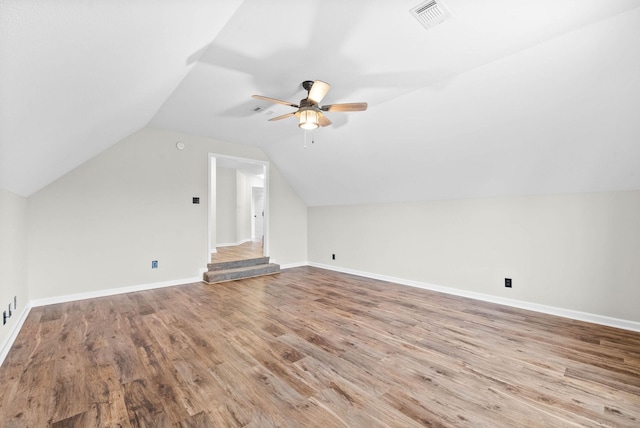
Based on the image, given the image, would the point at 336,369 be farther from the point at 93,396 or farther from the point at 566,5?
the point at 566,5

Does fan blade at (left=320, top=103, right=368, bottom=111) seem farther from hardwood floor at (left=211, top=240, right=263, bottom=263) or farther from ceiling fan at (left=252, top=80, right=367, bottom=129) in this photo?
hardwood floor at (left=211, top=240, right=263, bottom=263)

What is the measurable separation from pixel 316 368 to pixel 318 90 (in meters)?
2.36

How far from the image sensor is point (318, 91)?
2566 millimetres

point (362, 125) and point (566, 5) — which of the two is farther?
point (362, 125)

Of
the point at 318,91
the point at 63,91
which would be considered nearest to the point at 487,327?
the point at 318,91

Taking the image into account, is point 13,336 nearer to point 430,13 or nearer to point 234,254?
point 234,254

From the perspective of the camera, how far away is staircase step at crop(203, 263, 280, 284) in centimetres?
462

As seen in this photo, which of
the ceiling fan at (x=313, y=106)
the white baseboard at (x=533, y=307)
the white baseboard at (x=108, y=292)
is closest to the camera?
the ceiling fan at (x=313, y=106)

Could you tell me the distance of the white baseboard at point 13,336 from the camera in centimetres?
222

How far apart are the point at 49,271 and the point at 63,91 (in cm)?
320

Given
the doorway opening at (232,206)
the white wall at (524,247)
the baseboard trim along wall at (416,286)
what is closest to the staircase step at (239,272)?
the baseboard trim along wall at (416,286)

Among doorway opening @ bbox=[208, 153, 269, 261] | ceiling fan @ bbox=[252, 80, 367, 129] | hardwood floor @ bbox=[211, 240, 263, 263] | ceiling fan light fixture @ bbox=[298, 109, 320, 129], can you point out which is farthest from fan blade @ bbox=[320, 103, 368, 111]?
doorway opening @ bbox=[208, 153, 269, 261]

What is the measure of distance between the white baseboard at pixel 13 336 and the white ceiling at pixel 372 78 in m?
1.36

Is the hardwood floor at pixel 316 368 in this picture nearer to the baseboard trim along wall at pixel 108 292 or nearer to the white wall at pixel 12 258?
the white wall at pixel 12 258
